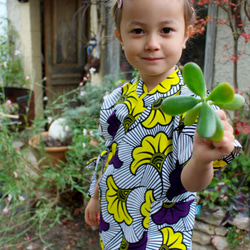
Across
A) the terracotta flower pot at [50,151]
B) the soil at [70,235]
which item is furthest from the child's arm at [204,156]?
the terracotta flower pot at [50,151]

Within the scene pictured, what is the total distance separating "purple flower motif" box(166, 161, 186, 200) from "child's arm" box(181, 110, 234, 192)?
4.1 inches

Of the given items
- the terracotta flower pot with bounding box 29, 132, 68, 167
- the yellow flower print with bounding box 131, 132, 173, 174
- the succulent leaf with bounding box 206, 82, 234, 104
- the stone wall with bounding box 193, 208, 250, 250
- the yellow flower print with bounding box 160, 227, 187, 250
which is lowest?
the stone wall with bounding box 193, 208, 250, 250

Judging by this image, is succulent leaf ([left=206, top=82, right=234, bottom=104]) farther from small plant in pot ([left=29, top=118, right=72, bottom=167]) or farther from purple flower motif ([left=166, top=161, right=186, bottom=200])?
small plant in pot ([left=29, top=118, right=72, bottom=167])

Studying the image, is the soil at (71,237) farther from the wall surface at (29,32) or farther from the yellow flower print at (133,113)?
the wall surface at (29,32)

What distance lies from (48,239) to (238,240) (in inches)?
59.0

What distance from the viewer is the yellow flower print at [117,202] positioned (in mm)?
992

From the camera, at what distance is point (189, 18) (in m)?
0.94

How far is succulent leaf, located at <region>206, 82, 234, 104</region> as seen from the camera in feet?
1.66

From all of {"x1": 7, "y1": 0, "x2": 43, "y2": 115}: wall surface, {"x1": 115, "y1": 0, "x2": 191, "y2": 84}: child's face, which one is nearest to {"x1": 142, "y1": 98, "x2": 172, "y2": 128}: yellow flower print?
{"x1": 115, "y1": 0, "x2": 191, "y2": 84}: child's face

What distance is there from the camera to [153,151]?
92 cm

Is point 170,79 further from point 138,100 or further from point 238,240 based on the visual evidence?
point 238,240

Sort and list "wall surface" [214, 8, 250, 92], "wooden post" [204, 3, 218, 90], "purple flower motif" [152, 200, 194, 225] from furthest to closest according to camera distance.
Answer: "wooden post" [204, 3, 218, 90] < "wall surface" [214, 8, 250, 92] < "purple flower motif" [152, 200, 194, 225]

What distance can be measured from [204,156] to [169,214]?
37 cm

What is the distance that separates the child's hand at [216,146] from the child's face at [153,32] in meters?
0.35
